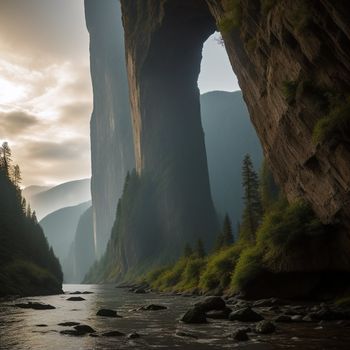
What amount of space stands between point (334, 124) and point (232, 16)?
1913cm

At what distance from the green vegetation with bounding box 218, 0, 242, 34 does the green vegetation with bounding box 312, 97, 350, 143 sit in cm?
1694

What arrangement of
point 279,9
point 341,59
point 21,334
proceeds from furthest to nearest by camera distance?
point 279,9
point 341,59
point 21,334

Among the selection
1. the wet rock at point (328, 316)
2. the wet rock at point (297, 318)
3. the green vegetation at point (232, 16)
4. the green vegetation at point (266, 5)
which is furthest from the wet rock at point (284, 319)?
the green vegetation at point (232, 16)

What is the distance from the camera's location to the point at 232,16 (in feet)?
130

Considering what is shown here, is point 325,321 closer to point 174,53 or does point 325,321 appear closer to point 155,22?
point 155,22

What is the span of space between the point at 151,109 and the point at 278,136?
106869 mm

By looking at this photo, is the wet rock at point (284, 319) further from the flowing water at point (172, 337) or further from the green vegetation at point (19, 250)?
the green vegetation at point (19, 250)

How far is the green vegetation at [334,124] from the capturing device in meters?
24.2

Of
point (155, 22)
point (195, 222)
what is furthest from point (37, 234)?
point (155, 22)

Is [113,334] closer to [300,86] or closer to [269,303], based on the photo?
[269,303]

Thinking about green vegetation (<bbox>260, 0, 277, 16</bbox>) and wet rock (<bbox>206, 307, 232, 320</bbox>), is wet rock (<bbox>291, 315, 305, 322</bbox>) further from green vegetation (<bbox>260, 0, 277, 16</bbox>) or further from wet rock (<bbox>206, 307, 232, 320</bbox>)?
green vegetation (<bbox>260, 0, 277, 16</bbox>)

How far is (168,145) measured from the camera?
457 ft

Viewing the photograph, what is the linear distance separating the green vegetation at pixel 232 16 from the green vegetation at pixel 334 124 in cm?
1694

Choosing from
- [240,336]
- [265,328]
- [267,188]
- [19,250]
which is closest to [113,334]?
[240,336]
